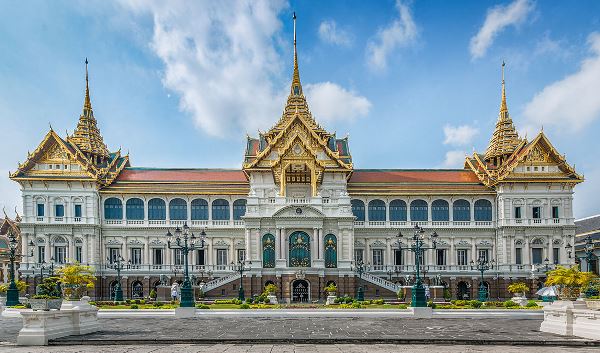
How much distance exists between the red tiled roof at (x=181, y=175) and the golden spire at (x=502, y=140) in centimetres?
2910

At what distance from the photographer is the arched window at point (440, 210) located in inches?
2422

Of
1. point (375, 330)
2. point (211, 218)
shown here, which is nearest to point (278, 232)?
point (211, 218)

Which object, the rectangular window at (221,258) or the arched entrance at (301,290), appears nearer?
the arched entrance at (301,290)

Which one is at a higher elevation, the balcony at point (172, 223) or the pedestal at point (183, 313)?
the balcony at point (172, 223)

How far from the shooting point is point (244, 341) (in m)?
22.3

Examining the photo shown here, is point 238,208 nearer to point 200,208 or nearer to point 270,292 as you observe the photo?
point 200,208

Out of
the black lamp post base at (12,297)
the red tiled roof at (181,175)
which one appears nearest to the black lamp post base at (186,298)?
the black lamp post base at (12,297)

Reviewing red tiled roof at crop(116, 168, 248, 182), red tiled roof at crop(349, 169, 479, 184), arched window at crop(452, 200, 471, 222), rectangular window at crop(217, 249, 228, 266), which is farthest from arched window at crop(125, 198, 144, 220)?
arched window at crop(452, 200, 471, 222)

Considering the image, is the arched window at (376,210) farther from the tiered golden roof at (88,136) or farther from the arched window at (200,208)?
the tiered golden roof at (88,136)

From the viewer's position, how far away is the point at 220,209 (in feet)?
201

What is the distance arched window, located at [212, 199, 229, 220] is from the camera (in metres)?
61.3

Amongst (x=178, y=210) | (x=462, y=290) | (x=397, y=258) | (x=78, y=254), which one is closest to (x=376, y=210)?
(x=397, y=258)

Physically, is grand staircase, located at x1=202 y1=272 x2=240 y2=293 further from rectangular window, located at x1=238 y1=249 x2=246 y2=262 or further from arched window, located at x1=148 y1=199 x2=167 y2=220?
arched window, located at x1=148 y1=199 x2=167 y2=220

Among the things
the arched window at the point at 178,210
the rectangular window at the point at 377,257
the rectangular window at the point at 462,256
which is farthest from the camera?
the arched window at the point at 178,210
